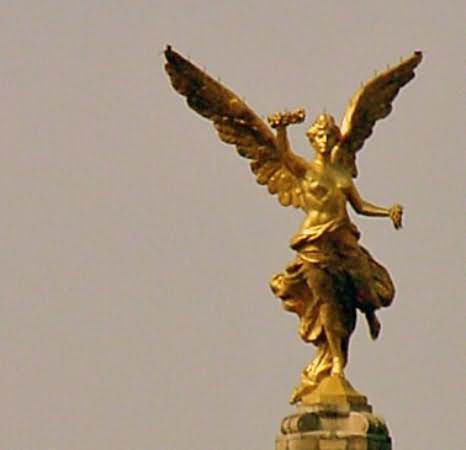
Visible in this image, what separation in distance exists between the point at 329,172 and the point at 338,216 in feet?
2.59

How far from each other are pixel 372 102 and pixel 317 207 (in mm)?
2384

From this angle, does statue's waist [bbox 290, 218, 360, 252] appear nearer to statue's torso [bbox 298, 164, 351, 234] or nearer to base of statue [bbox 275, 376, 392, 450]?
statue's torso [bbox 298, 164, 351, 234]

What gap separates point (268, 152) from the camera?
118m

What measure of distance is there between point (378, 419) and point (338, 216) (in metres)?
3.35

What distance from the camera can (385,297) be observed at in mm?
118125

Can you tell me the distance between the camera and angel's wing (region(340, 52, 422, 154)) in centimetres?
11825

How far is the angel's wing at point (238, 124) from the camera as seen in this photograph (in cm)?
11775

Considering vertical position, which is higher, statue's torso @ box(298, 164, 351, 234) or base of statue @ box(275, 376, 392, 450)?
statue's torso @ box(298, 164, 351, 234)

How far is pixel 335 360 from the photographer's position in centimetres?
11769

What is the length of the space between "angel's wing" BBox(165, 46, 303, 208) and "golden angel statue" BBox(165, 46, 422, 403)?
0.02 meters

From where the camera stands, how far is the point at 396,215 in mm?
116812

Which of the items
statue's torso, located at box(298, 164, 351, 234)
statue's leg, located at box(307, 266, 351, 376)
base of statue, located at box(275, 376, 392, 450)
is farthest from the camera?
statue's leg, located at box(307, 266, 351, 376)

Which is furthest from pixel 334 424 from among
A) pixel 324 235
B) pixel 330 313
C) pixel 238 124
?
pixel 238 124

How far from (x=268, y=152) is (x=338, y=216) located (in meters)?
1.71
